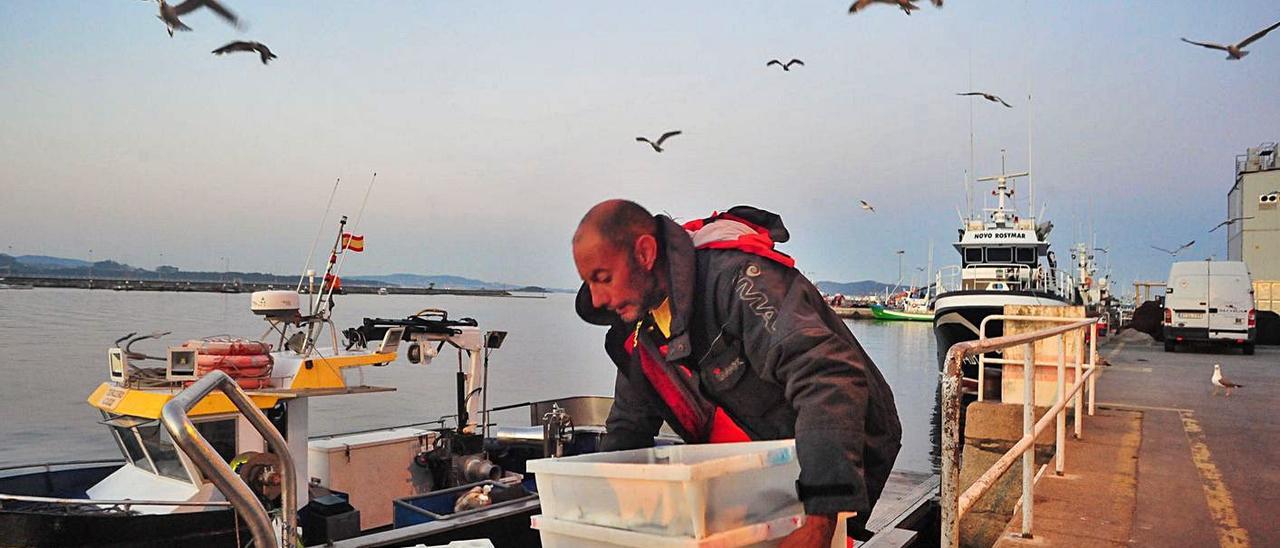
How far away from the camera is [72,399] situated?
113 ft

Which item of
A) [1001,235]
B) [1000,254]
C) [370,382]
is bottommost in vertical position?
[370,382]

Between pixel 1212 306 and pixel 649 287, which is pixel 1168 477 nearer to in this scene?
pixel 649 287

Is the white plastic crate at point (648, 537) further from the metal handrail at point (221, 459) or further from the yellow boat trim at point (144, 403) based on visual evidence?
the yellow boat trim at point (144, 403)

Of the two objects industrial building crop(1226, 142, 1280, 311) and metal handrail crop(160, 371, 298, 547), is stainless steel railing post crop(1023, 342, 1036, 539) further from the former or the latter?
industrial building crop(1226, 142, 1280, 311)

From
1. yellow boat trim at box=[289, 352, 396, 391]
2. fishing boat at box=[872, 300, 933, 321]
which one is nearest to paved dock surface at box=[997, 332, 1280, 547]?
yellow boat trim at box=[289, 352, 396, 391]

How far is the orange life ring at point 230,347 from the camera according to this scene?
761 centimetres

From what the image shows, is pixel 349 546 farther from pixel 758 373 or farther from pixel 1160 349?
pixel 1160 349

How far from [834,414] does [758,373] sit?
1.07 ft

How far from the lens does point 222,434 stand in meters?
7.43

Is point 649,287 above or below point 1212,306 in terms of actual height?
above

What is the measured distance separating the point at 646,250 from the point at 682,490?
69 cm

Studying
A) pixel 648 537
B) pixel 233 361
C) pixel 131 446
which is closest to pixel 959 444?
pixel 648 537

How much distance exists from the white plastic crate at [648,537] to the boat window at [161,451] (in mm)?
6256

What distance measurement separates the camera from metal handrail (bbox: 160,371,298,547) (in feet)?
6.69
